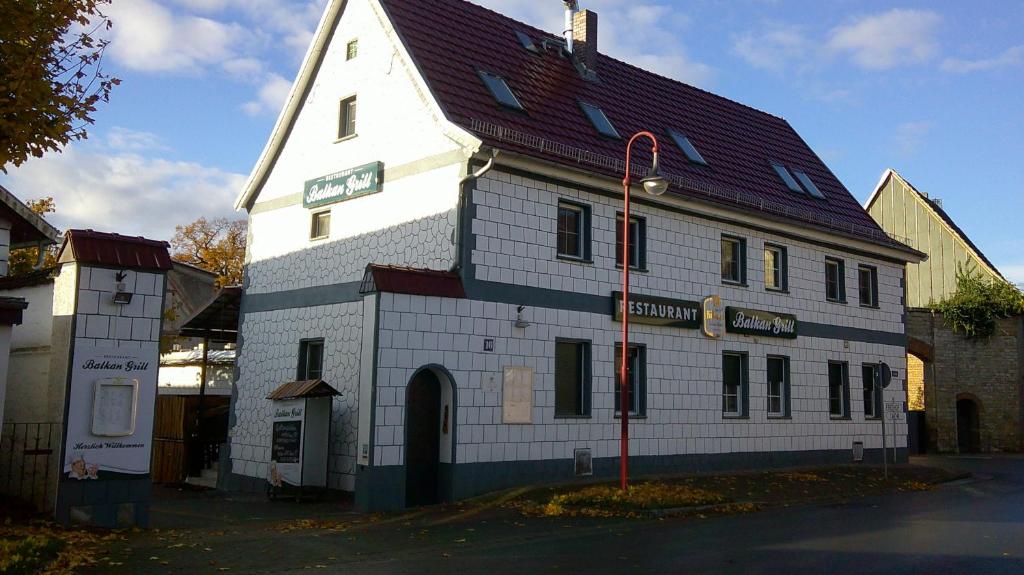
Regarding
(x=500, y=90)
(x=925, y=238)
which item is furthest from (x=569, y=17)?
(x=925, y=238)

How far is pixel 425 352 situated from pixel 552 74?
350 inches

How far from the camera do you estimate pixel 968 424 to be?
1426 inches

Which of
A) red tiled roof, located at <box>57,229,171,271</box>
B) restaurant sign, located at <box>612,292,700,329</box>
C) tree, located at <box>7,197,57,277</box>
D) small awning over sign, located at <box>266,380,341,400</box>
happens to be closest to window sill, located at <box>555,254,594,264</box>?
restaurant sign, located at <box>612,292,700,329</box>

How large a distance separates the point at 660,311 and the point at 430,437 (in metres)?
6.14

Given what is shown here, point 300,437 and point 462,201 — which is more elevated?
point 462,201

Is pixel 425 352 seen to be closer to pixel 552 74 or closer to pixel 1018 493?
pixel 552 74

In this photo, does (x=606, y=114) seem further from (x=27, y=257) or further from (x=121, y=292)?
(x=27, y=257)

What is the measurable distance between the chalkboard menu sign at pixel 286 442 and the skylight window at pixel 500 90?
747cm

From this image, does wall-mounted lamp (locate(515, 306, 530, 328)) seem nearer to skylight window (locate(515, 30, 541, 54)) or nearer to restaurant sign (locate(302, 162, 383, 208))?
restaurant sign (locate(302, 162, 383, 208))

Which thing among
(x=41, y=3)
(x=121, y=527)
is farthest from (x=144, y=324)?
A: (x=41, y=3)

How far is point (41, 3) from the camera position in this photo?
10266 millimetres

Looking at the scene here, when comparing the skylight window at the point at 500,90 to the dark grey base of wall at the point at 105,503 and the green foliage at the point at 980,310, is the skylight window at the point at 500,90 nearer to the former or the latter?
the dark grey base of wall at the point at 105,503

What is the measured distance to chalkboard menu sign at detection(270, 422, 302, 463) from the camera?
16.8 metres

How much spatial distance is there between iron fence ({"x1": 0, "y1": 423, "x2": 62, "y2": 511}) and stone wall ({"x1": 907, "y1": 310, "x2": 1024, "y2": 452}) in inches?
1215
